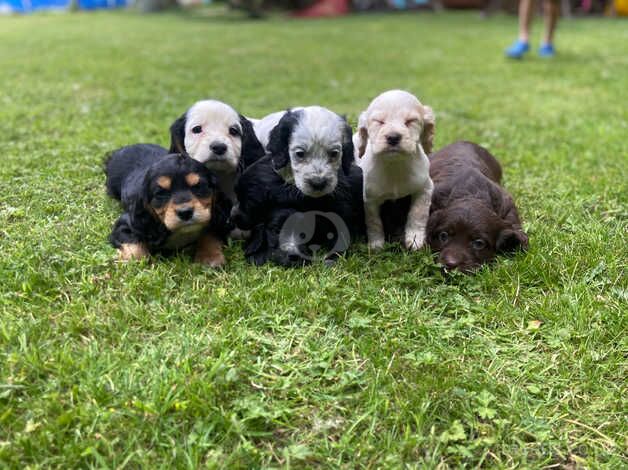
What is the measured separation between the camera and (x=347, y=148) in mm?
3844

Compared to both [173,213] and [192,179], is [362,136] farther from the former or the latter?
[173,213]

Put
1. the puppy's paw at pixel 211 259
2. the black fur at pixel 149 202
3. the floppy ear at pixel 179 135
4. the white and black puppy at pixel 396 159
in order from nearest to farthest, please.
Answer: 1. the black fur at pixel 149 202
2. the white and black puppy at pixel 396 159
3. the puppy's paw at pixel 211 259
4. the floppy ear at pixel 179 135

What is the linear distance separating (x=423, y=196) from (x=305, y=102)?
5.57 meters

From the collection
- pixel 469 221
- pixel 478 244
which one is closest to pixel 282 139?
pixel 469 221

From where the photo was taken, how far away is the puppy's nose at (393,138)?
3.62 m

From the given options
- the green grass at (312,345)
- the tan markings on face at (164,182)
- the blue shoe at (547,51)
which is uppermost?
the blue shoe at (547,51)

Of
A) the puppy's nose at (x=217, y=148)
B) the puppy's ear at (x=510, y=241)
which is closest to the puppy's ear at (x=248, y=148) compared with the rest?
the puppy's nose at (x=217, y=148)

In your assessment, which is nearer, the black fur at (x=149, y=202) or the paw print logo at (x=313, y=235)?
the black fur at (x=149, y=202)

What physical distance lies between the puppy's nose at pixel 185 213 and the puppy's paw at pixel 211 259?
0.45 m

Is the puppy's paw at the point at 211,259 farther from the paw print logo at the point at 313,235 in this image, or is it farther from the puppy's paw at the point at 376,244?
the puppy's paw at the point at 376,244

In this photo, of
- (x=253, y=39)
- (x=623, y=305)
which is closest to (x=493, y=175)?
(x=623, y=305)

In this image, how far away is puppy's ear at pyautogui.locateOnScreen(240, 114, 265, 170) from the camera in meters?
4.16

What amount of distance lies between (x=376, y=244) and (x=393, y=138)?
846 mm

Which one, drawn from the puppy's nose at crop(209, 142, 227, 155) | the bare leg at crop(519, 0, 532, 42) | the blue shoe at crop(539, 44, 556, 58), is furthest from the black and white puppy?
the blue shoe at crop(539, 44, 556, 58)
